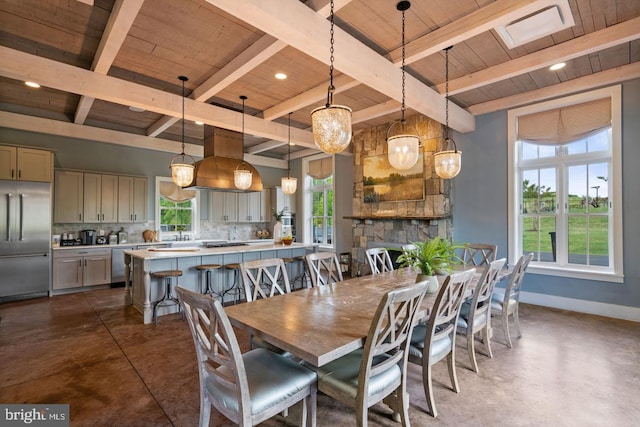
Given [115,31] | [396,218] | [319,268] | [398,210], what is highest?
[115,31]

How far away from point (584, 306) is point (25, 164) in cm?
857

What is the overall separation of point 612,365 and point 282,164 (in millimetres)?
7518

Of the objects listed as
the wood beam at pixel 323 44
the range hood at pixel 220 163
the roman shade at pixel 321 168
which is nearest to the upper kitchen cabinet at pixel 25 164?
the range hood at pixel 220 163

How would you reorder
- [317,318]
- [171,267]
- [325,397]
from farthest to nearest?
1. [171,267]
2. [325,397]
3. [317,318]

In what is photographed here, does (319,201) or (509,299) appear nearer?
(509,299)

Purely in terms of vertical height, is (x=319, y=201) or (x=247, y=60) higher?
(x=247, y=60)

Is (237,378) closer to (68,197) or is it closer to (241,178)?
(241,178)

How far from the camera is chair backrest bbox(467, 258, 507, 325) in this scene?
2.39 metres

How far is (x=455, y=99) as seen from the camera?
4.69 metres

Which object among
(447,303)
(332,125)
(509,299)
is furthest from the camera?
(509,299)

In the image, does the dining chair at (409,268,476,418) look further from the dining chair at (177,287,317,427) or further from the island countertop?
the island countertop

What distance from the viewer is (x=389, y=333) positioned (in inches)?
65.8

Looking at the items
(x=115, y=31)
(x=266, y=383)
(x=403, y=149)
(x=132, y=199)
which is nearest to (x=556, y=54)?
(x=403, y=149)

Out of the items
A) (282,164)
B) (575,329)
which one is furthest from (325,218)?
(575,329)
